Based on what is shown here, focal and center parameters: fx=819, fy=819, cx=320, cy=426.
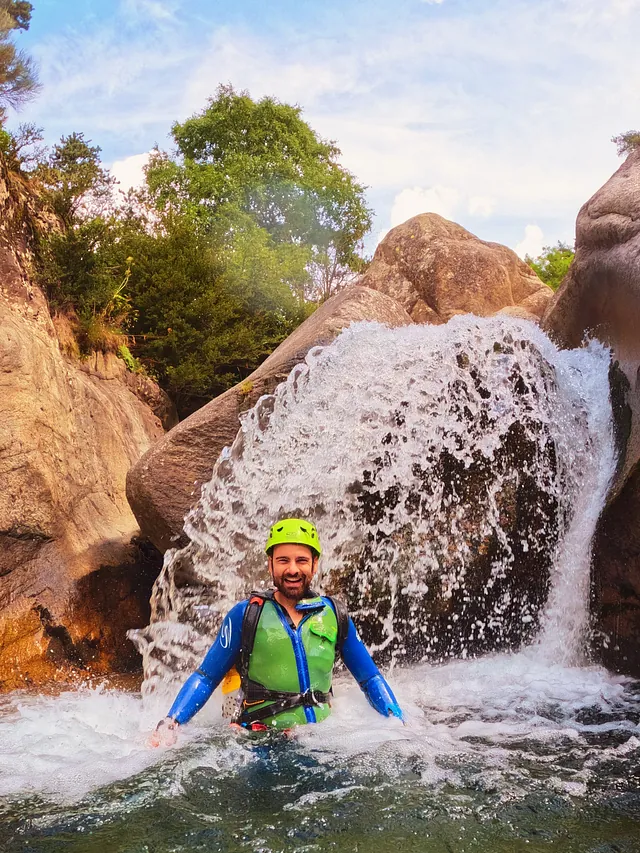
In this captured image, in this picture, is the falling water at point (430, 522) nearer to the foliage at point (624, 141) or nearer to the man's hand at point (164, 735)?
the man's hand at point (164, 735)

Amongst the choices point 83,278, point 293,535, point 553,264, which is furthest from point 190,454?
point 553,264

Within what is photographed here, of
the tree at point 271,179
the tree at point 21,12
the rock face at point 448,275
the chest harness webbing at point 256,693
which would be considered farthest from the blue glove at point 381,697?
the tree at point 271,179

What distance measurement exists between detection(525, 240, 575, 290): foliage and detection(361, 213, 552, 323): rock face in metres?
12.3

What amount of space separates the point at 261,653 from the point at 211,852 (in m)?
1.29

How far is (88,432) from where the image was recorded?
895 cm

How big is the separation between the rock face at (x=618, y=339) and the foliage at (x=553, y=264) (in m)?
16.0

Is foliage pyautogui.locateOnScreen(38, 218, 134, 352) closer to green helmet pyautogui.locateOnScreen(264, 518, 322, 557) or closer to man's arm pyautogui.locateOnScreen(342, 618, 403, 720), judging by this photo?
green helmet pyautogui.locateOnScreen(264, 518, 322, 557)

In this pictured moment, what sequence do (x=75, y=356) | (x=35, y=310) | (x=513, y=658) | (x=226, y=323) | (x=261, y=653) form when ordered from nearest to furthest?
(x=261, y=653) → (x=513, y=658) → (x=35, y=310) → (x=75, y=356) → (x=226, y=323)

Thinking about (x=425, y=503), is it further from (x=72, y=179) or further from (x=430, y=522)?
(x=72, y=179)

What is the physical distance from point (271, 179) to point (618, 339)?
2214 centimetres

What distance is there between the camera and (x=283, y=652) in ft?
12.7

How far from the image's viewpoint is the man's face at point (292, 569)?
13.0 ft

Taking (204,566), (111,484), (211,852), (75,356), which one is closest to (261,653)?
(211,852)

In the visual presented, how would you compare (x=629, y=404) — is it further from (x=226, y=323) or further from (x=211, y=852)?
(x=226, y=323)
